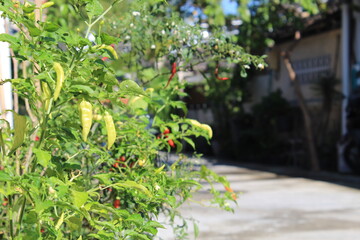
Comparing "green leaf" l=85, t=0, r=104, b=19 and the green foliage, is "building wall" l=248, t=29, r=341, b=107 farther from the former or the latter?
"green leaf" l=85, t=0, r=104, b=19

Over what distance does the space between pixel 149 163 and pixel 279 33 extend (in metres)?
15.6

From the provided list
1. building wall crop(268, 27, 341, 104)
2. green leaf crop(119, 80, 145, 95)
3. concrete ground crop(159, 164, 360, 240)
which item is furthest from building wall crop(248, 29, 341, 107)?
green leaf crop(119, 80, 145, 95)

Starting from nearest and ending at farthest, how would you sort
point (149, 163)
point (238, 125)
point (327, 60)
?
point (149, 163), point (327, 60), point (238, 125)

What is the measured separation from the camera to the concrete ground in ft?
23.3

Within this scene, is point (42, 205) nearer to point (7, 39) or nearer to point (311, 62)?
point (7, 39)

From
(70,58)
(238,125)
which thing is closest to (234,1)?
(238,125)

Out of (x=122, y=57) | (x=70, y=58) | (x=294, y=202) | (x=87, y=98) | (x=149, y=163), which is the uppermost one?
(x=122, y=57)

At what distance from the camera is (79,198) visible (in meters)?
2.07

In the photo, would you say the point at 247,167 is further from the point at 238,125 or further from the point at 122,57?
the point at 122,57

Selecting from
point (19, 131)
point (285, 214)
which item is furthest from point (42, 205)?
point (285, 214)

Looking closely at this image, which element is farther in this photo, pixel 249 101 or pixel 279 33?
pixel 249 101

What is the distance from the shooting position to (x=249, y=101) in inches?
853

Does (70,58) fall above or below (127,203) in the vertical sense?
above

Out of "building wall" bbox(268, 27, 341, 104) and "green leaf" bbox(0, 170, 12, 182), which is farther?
"building wall" bbox(268, 27, 341, 104)
